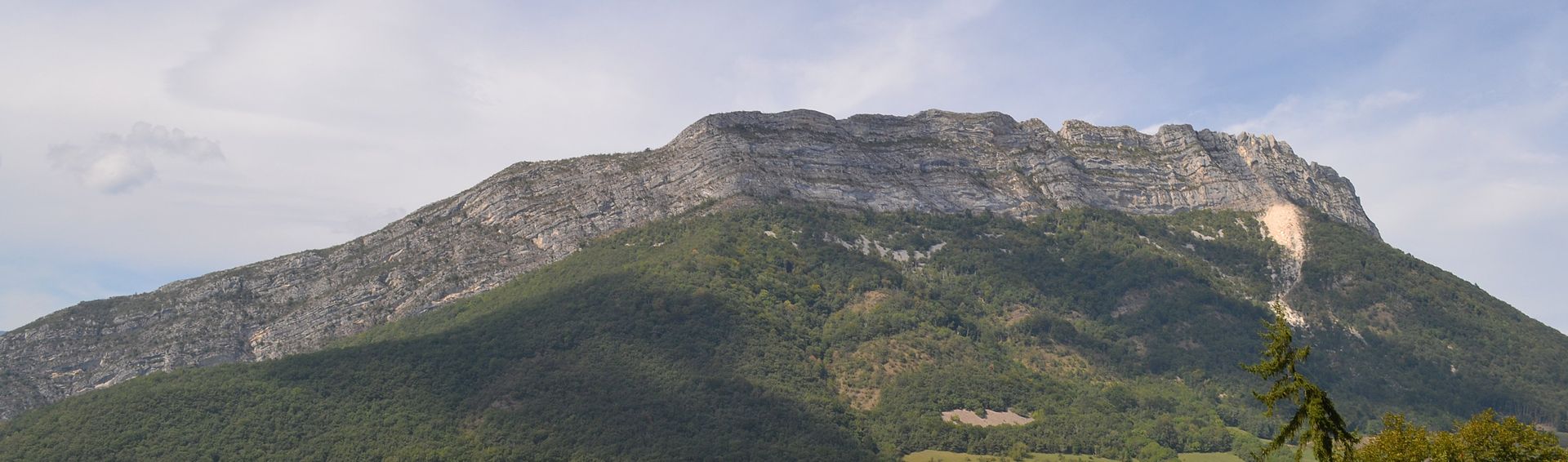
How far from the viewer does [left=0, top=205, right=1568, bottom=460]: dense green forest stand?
497 feet

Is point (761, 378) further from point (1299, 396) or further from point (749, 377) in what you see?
point (1299, 396)

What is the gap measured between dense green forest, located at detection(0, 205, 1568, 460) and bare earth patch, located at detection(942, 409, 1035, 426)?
151 centimetres

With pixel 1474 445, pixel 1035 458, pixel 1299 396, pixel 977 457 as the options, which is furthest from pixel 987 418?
pixel 1299 396

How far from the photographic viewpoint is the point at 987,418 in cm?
16300

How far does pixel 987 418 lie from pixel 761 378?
29.1m

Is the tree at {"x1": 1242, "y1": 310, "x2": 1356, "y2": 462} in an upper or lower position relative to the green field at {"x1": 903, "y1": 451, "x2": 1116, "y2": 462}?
upper

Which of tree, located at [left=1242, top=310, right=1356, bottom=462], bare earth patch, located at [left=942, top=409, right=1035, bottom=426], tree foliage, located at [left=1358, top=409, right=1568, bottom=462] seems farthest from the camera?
bare earth patch, located at [left=942, top=409, right=1035, bottom=426]

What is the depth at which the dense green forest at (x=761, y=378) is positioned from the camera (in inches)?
5960

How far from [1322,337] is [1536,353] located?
31969mm

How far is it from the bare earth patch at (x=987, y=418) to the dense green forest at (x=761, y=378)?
4.95 feet

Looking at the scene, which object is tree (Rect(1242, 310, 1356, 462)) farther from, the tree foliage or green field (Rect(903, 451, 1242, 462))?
green field (Rect(903, 451, 1242, 462))

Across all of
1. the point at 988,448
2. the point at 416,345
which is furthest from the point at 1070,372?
the point at 416,345

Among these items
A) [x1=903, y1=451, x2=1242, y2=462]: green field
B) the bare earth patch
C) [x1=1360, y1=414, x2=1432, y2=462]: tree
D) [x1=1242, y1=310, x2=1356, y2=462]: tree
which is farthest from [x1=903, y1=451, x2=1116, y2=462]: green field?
[x1=1242, y1=310, x2=1356, y2=462]: tree

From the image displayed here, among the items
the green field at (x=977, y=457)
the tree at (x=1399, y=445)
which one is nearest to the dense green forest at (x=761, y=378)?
the green field at (x=977, y=457)
